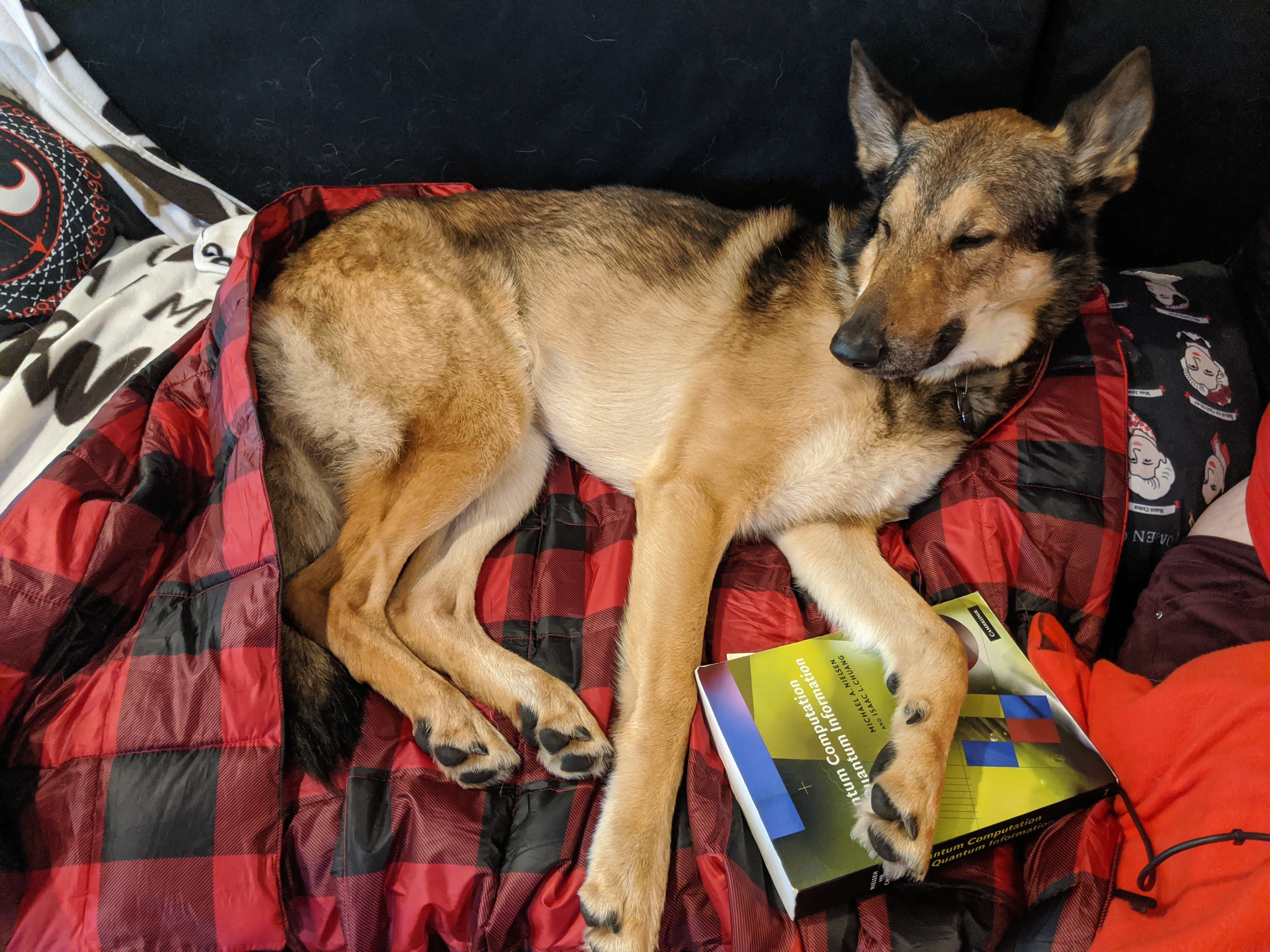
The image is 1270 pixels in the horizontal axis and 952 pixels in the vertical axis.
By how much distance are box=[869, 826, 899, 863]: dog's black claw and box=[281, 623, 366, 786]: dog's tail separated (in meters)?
1.16

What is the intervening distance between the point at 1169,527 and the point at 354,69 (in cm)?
295

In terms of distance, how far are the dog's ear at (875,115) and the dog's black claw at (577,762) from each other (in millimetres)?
1756

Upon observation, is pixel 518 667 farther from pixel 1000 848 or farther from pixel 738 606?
pixel 1000 848

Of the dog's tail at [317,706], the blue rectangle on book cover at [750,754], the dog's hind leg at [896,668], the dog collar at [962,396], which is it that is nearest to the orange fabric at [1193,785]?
the dog's hind leg at [896,668]

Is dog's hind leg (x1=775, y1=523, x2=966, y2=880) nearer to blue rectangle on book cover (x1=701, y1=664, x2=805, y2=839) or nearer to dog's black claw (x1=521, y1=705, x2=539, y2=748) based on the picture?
blue rectangle on book cover (x1=701, y1=664, x2=805, y2=839)

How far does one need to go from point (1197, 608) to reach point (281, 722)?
2.19 metres

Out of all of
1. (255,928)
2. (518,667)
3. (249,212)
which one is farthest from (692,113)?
(255,928)

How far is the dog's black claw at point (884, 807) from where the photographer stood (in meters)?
1.34

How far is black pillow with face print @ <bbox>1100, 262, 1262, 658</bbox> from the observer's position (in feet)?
6.31

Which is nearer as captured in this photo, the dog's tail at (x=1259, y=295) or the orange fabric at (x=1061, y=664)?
the orange fabric at (x=1061, y=664)

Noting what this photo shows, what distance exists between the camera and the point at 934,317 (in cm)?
163

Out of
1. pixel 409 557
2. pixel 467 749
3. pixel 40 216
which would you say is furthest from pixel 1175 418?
pixel 40 216

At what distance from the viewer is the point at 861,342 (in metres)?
1.60

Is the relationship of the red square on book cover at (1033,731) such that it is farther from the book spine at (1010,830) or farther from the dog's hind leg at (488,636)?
the dog's hind leg at (488,636)
